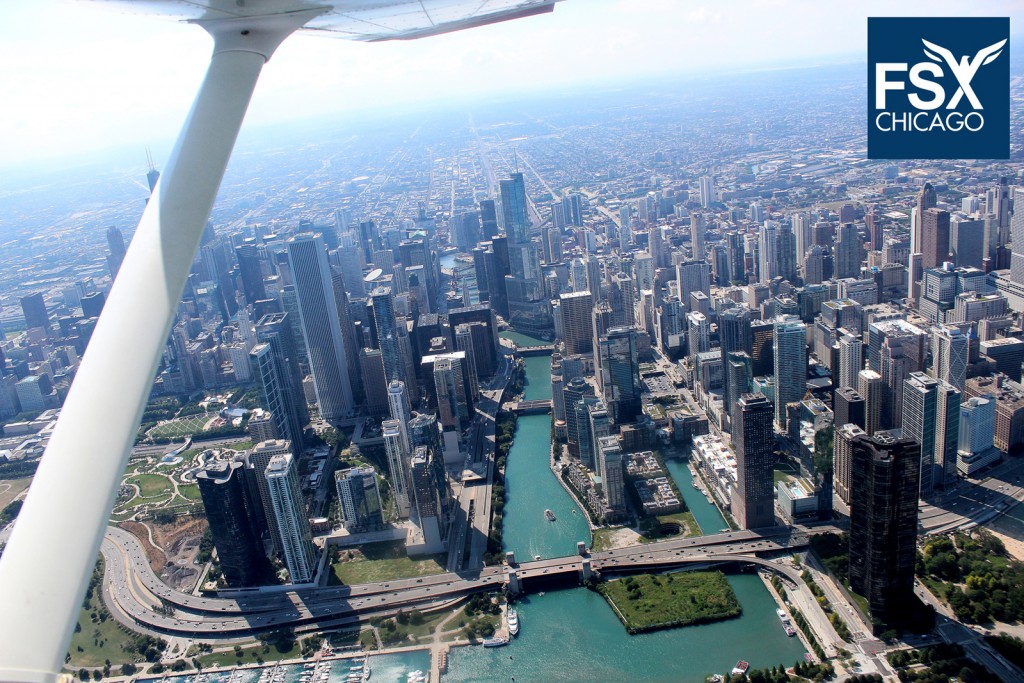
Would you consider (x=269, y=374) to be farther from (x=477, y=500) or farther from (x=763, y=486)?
(x=763, y=486)

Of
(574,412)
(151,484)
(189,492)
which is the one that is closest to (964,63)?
(574,412)

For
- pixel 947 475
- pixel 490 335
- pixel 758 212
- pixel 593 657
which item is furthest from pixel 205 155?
pixel 758 212

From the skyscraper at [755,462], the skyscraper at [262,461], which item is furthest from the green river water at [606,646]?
the skyscraper at [262,461]

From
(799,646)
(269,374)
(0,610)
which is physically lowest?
(799,646)

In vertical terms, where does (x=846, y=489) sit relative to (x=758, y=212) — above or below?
below

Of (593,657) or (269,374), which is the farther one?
(269,374)

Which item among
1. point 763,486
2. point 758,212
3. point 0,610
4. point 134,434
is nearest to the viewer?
point 0,610

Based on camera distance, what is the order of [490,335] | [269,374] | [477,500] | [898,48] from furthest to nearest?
1. [490,335]
2. [269,374]
3. [477,500]
4. [898,48]
